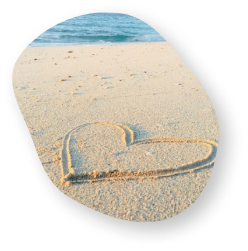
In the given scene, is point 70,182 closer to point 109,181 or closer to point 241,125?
point 109,181

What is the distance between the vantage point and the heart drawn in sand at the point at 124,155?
186 cm

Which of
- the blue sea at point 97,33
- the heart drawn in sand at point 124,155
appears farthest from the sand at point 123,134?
the blue sea at point 97,33

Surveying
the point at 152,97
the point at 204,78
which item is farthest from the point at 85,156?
the point at 152,97

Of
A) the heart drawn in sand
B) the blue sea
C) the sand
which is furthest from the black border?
the blue sea

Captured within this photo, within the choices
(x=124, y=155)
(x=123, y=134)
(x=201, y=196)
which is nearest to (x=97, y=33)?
(x=123, y=134)

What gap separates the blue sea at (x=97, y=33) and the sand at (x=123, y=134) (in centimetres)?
283

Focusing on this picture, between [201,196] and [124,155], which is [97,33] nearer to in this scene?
[124,155]

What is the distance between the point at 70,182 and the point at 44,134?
691 millimetres

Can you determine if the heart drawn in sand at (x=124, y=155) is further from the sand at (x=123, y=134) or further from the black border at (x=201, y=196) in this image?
the black border at (x=201, y=196)

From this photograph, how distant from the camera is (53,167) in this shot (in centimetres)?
193

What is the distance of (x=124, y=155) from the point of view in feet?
6.72

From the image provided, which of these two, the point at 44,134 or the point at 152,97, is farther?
the point at 152,97

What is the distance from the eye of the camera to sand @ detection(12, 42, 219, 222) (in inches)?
67.4

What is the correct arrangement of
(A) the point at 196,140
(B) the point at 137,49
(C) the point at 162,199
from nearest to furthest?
1. (C) the point at 162,199
2. (A) the point at 196,140
3. (B) the point at 137,49
